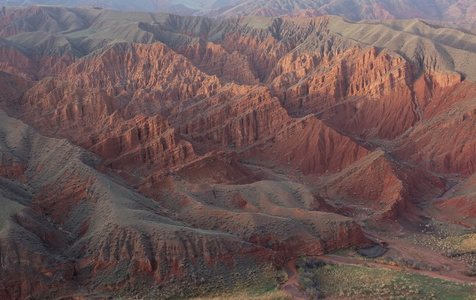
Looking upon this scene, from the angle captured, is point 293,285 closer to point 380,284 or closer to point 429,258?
point 380,284

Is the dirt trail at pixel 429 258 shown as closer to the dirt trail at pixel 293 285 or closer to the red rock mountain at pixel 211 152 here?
the red rock mountain at pixel 211 152

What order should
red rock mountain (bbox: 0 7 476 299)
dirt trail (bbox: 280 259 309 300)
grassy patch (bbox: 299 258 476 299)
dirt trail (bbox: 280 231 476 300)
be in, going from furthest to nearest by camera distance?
red rock mountain (bbox: 0 7 476 299) → dirt trail (bbox: 280 231 476 300) → dirt trail (bbox: 280 259 309 300) → grassy patch (bbox: 299 258 476 299)

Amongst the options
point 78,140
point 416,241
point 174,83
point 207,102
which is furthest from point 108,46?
point 416,241

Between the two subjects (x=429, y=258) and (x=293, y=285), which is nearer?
(x=293, y=285)

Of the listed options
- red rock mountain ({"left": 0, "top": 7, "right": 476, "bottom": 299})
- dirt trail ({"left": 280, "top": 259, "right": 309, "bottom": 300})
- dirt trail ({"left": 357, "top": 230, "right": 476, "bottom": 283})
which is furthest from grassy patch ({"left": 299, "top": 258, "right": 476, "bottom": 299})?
red rock mountain ({"left": 0, "top": 7, "right": 476, "bottom": 299})

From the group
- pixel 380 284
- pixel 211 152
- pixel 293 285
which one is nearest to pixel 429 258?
pixel 380 284

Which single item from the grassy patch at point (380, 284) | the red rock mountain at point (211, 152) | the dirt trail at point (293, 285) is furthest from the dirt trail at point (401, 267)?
the red rock mountain at point (211, 152)

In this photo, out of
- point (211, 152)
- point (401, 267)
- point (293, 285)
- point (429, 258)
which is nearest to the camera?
point (293, 285)

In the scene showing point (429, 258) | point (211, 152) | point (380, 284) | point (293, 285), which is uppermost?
point (211, 152)

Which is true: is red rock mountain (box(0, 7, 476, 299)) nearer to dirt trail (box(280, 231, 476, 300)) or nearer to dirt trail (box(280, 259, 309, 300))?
dirt trail (box(280, 259, 309, 300))
